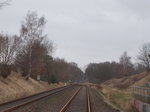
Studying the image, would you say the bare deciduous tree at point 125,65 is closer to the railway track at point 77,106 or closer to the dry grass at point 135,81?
the dry grass at point 135,81

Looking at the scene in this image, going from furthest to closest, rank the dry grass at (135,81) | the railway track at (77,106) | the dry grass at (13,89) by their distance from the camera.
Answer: the dry grass at (135,81) < the dry grass at (13,89) < the railway track at (77,106)

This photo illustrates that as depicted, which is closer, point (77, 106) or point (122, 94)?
point (77, 106)

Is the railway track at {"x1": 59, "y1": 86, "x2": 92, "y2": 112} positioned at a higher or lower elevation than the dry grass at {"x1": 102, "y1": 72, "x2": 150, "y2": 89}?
lower

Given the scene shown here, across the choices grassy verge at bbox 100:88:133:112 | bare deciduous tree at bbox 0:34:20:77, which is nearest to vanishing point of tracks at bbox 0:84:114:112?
grassy verge at bbox 100:88:133:112

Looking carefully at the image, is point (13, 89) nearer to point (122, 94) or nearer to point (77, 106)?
point (122, 94)

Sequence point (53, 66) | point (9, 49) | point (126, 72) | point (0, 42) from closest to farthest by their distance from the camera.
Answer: point (0, 42) < point (9, 49) < point (53, 66) < point (126, 72)

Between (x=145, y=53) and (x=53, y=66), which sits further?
(x=145, y=53)

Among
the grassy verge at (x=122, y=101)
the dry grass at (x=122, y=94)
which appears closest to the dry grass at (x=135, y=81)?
the dry grass at (x=122, y=94)

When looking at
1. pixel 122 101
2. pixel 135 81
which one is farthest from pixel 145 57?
pixel 122 101

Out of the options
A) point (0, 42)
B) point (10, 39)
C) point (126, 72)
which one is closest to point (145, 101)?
point (0, 42)

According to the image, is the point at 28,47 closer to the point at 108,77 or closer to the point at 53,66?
the point at 53,66

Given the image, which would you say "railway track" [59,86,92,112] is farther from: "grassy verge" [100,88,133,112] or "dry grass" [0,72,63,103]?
"dry grass" [0,72,63,103]

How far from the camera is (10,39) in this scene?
51156 millimetres

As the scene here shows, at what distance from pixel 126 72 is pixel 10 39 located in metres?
100
